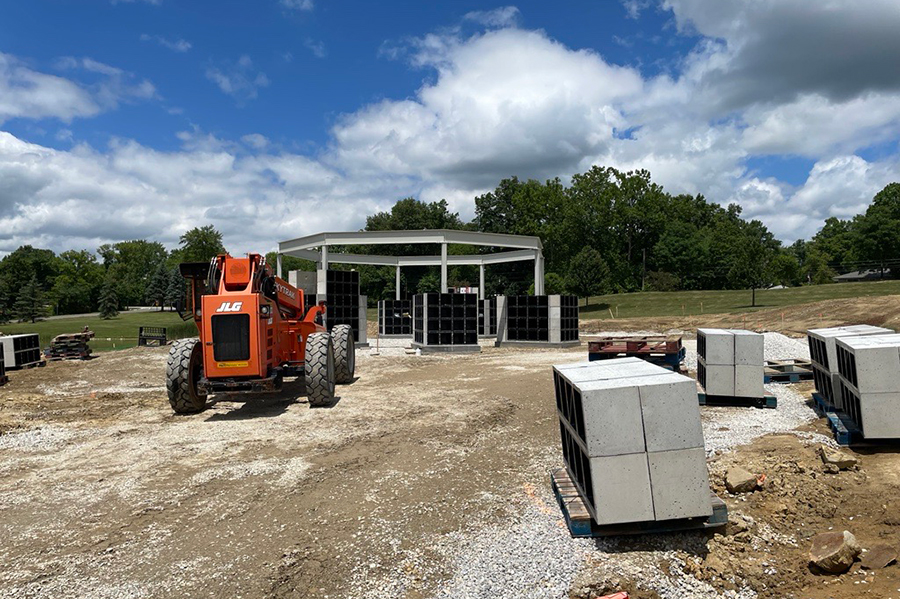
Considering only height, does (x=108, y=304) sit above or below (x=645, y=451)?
above

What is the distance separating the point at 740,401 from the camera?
11.1 m

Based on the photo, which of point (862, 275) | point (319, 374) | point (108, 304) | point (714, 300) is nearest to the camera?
point (319, 374)

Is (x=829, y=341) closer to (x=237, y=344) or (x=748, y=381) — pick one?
(x=748, y=381)

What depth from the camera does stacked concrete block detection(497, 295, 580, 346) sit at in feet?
87.9

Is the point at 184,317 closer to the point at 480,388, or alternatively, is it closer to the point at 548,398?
the point at 480,388

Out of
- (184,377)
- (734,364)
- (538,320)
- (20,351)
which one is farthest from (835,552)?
(20,351)

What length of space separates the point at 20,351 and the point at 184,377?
14.3 meters

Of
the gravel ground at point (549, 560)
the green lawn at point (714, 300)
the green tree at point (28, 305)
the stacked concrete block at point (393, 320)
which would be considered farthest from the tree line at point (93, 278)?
the gravel ground at point (549, 560)

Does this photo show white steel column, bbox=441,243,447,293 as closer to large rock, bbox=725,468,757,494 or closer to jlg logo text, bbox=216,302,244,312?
jlg logo text, bbox=216,302,244,312

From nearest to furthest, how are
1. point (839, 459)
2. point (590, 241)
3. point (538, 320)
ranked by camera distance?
point (839, 459) → point (538, 320) → point (590, 241)

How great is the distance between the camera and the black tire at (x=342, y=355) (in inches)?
585

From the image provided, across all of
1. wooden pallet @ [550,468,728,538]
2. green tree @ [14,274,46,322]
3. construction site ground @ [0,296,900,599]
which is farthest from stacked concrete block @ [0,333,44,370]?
green tree @ [14,274,46,322]

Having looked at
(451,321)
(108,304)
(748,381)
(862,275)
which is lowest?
(748,381)

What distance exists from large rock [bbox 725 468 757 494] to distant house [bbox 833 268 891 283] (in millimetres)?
77972
